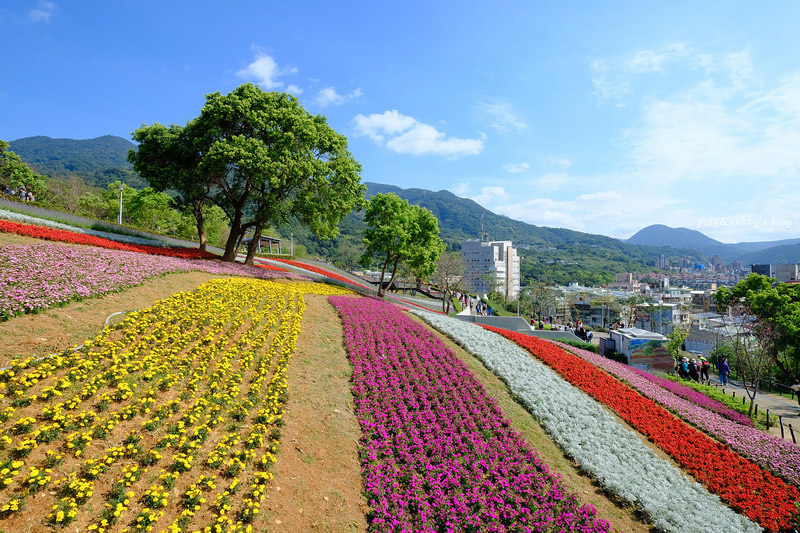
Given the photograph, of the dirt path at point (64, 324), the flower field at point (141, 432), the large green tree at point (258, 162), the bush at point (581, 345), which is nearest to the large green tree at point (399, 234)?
the large green tree at point (258, 162)

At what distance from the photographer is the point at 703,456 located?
11.1m

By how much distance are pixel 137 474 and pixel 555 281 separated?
206837 millimetres

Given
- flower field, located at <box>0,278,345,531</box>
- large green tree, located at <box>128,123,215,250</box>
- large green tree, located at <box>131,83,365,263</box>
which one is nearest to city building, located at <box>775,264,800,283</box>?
large green tree, located at <box>131,83,365,263</box>

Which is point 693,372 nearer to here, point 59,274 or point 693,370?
point 693,370

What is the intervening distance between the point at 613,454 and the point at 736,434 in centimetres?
668

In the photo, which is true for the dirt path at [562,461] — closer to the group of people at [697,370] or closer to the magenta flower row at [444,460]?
the magenta flower row at [444,460]

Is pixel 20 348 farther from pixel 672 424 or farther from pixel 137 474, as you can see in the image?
pixel 672 424

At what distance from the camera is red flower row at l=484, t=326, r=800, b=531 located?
917 centimetres

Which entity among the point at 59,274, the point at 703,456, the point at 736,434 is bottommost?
the point at 736,434

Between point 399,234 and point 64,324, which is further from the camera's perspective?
point 399,234

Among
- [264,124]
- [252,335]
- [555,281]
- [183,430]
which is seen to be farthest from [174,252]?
[555,281]

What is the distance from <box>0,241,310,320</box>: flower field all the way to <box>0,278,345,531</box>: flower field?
2.06 metres

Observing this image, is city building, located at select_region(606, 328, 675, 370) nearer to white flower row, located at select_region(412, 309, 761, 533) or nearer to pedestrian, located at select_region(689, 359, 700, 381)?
pedestrian, located at select_region(689, 359, 700, 381)

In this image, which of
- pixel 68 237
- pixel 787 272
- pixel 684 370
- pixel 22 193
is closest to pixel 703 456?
pixel 684 370
